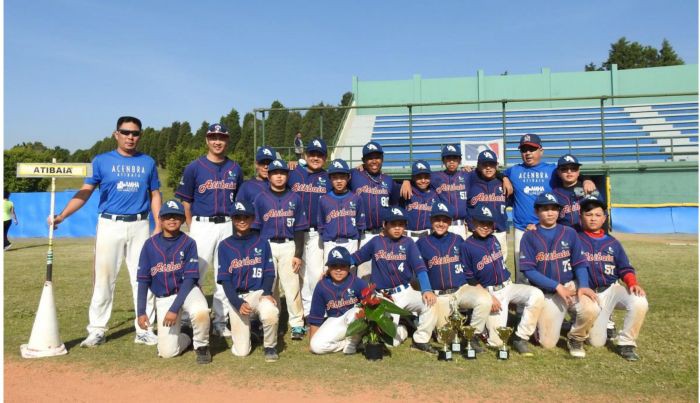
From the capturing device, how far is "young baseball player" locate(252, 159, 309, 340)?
213 inches

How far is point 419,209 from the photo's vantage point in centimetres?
588

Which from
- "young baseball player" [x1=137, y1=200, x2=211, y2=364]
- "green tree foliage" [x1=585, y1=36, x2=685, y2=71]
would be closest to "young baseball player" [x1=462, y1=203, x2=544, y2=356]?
"young baseball player" [x1=137, y1=200, x2=211, y2=364]

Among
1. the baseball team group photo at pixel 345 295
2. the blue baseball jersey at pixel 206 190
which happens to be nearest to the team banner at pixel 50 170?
the baseball team group photo at pixel 345 295

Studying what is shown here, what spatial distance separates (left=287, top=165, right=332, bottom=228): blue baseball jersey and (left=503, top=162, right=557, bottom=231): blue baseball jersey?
90.7 inches

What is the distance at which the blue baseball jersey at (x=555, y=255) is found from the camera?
194 inches

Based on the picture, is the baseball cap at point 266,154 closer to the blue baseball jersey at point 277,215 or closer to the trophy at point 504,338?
the blue baseball jersey at point 277,215

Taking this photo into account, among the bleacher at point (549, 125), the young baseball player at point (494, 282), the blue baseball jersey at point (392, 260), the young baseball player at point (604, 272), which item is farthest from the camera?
the bleacher at point (549, 125)

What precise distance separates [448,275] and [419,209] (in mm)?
1062

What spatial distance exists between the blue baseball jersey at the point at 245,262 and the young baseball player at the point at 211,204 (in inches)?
17.2

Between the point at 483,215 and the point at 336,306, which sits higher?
the point at 483,215

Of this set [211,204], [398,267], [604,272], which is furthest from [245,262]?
[604,272]

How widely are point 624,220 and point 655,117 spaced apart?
41.4 ft

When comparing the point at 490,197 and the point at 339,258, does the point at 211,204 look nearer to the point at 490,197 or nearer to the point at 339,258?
the point at 339,258

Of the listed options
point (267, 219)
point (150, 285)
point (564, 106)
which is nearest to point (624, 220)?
point (564, 106)
